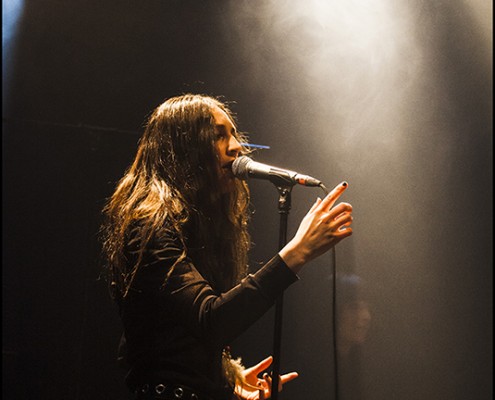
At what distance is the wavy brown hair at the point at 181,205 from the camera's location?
150 cm

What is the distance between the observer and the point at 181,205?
1.60 m

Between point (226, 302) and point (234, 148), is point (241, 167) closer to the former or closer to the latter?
point (234, 148)

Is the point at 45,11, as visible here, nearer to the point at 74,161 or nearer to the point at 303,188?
the point at 74,161

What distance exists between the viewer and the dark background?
1.74 metres

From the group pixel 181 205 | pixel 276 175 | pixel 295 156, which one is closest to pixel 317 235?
pixel 276 175

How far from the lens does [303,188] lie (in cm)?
219

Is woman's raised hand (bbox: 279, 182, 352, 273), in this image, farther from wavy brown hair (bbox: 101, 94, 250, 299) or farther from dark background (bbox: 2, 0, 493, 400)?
dark background (bbox: 2, 0, 493, 400)

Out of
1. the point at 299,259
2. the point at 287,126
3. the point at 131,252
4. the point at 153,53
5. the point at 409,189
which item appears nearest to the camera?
the point at 299,259

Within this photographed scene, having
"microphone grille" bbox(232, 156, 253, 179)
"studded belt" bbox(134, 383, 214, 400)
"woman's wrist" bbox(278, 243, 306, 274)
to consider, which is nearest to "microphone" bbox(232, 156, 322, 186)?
"microphone grille" bbox(232, 156, 253, 179)

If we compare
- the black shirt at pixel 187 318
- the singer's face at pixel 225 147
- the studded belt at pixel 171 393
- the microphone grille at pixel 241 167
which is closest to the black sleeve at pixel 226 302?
the black shirt at pixel 187 318

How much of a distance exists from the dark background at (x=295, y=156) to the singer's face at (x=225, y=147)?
0.48 m

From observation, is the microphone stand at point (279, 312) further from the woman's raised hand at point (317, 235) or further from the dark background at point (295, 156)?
the dark background at point (295, 156)

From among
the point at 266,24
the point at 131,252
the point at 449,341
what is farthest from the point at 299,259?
the point at 266,24

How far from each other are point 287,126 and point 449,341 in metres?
1.01
